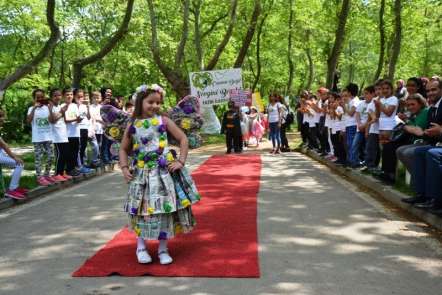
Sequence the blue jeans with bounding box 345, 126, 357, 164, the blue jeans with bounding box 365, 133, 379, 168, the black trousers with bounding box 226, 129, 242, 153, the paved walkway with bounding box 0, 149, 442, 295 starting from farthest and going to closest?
the black trousers with bounding box 226, 129, 242, 153, the blue jeans with bounding box 345, 126, 357, 164, the blue jeans with bounding box 365, 133, 379, 168, the paved walkway with bounding box 0, 149, 442, 295

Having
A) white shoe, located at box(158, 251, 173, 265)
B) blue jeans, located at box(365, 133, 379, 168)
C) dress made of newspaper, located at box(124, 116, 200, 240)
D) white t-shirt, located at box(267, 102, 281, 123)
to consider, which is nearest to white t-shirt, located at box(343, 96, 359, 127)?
blue jeans, located at box(365, 133, 379, 168)

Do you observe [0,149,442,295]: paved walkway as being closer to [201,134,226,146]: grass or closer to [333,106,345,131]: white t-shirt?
[333,106,345,131]: white t-shirt

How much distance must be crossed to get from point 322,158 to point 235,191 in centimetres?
539

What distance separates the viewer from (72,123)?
37.8ft

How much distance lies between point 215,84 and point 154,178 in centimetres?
1672

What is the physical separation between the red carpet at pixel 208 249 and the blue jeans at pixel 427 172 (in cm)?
231

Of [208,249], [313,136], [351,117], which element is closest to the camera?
[208,249]

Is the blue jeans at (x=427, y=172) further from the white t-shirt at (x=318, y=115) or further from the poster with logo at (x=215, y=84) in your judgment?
the poster with logo at (x=215, y=84)

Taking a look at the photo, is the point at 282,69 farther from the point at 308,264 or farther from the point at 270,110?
the point at 308,264

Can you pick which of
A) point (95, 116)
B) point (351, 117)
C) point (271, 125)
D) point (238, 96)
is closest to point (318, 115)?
point (271, 125)

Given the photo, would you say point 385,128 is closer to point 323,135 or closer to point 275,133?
point 323,135

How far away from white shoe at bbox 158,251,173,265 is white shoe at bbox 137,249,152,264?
0.36ft

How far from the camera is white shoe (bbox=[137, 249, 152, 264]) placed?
207 inches

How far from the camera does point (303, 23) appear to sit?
35.7 meters
